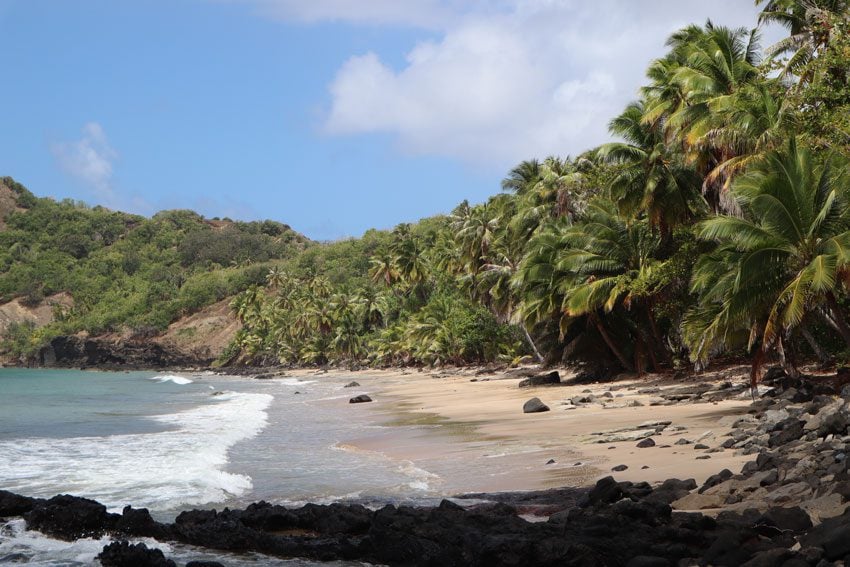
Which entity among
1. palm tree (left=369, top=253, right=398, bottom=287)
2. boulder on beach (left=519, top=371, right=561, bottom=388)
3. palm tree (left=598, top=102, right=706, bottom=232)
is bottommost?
boulder on beach (left=519, top=371, right=561, bottom=388)

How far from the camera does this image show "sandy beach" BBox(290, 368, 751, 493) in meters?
12.4

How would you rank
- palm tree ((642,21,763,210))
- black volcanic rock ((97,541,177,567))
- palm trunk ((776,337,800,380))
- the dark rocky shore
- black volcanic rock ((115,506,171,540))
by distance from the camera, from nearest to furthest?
1. the dark rocky shore
2. black volcanic rock ((97,541,177,567))
3. black volcanic rock ((115,506,171,540))
4. palm trunk ((776,337,800,380))
5. palm tree ((642,21,763,210))

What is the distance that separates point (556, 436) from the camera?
17.2 metres

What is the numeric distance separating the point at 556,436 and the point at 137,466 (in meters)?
8.36

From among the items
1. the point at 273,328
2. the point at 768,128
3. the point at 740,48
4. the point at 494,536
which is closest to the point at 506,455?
the point at 494,536

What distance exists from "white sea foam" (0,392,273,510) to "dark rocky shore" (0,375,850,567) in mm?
2513

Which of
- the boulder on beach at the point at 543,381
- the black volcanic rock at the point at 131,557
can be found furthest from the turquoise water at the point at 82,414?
the black volcanic rock at the point at 131,557

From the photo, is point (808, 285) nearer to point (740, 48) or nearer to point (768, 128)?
point (768, 128)

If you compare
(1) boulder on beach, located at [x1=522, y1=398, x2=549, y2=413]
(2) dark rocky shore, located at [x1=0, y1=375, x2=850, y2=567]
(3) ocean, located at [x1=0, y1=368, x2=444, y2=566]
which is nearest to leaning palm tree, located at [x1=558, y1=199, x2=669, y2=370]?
(1) boulder on beach, located at [x1=522, y1=398, x2=549, y2=413]

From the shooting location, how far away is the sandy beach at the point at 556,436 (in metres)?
12.4

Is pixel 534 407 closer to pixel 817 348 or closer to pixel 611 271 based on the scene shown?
pixel 817 348

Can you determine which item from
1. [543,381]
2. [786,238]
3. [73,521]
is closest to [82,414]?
[543,381]

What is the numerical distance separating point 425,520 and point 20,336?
135 metres

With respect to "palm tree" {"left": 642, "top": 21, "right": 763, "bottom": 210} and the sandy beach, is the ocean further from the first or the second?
"palm tree" {"left": 642, "top": 21, "right": 763, "bottom": 210}
